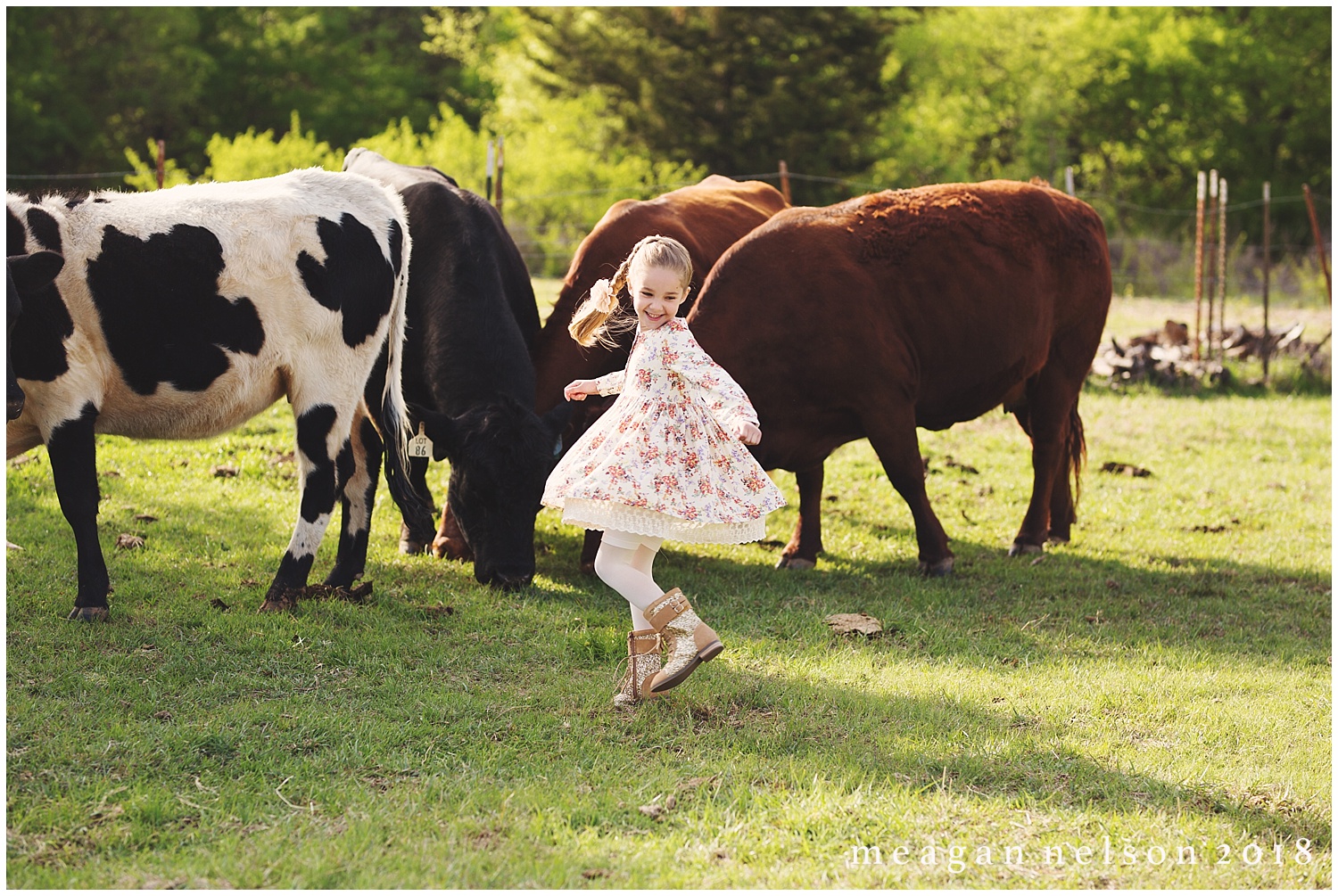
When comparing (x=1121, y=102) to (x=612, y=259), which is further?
(x=1121, y=102)

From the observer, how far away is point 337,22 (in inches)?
1645

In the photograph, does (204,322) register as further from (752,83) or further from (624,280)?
(752,83)

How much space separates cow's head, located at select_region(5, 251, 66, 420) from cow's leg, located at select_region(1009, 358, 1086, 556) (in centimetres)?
549

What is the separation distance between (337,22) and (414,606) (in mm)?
40473

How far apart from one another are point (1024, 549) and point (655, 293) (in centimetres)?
398

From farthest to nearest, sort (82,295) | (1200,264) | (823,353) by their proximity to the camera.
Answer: (1200,264), (823,353), (82,295)

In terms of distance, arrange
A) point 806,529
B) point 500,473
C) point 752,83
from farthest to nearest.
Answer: point 752,83
point 806,529
point 500,473

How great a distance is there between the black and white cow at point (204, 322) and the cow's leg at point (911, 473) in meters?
2.68

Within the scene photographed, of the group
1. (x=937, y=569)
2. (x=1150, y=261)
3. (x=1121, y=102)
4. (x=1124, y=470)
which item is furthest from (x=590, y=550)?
(x=1121, y=102)

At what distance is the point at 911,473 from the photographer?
6.88 m

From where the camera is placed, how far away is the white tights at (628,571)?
4.36 meters

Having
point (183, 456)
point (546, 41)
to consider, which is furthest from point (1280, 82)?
point (183, 456)

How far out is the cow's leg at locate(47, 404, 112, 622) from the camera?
4984 mm

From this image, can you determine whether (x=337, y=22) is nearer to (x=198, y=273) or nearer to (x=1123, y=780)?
(x=198, y=273)
